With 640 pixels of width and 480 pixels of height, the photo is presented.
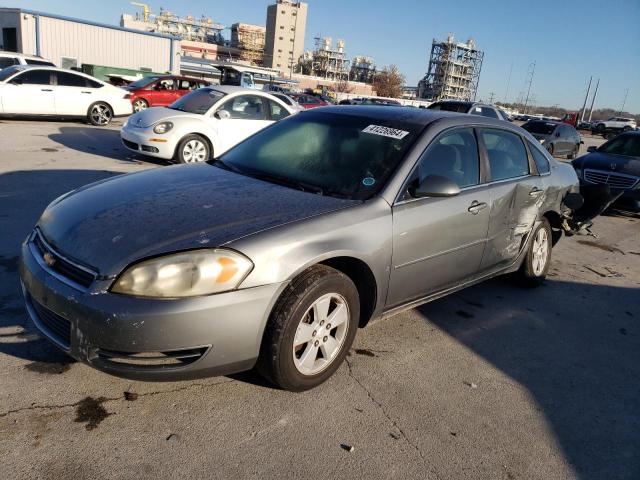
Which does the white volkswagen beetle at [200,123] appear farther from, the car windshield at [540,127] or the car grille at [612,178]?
the car windshield at [540,127]

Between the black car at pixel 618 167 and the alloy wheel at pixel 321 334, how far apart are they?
7.11 metres

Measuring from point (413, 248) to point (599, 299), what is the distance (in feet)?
8.90

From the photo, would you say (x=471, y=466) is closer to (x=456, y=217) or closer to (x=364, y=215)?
(x=364, y=215)

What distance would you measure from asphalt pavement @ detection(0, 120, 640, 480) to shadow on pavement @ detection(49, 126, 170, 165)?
5618mm

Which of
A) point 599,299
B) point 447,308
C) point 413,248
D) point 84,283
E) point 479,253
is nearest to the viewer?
point 84,283

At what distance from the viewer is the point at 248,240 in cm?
249

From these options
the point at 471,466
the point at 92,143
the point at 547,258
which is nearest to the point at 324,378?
the point at 471,466

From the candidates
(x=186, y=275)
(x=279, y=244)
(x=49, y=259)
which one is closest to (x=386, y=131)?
(x=279, y=244)

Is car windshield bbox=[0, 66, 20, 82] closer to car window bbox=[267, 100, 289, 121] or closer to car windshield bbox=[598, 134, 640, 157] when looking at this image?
car window bbox=[267, 100, 289, 121]

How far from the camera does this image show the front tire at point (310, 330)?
8.43ft

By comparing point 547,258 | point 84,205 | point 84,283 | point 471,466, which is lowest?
point 471,466

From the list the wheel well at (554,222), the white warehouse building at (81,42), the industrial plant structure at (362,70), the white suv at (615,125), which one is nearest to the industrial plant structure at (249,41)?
the industrial plant structure at (362,70)

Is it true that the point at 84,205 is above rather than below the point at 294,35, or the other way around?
below

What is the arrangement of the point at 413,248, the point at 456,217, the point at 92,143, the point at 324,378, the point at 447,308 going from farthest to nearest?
1. the point at 92,143
2. the point at 447,308
3. the point at 456,217
4. the point at 413,248
5. the point at 324,378
